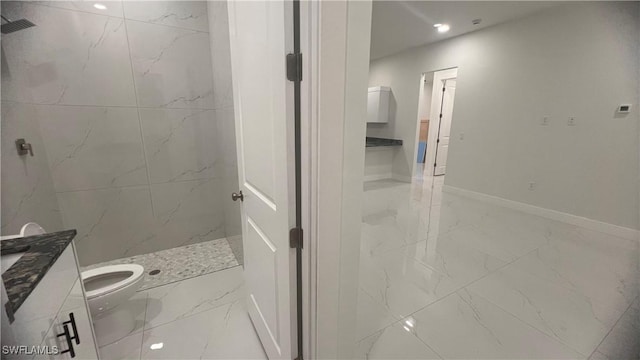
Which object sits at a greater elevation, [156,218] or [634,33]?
[634,33]

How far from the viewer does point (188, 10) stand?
2.28 m

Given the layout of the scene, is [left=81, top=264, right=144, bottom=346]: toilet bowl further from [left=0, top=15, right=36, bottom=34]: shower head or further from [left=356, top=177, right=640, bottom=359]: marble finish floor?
[left=0, top=15, right=36, bottom=34]: shower head

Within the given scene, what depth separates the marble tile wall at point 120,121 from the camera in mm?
1841

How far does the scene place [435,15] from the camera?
3438 mm

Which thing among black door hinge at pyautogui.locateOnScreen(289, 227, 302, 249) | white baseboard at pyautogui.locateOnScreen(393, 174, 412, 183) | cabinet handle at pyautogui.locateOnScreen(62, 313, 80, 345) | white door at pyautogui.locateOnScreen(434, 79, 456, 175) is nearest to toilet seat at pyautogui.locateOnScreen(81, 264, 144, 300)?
cabinet handle at pyautogui.locateOnScreen(62, 313, 80, 345)

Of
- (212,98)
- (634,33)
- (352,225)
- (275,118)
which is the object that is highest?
(634,33)

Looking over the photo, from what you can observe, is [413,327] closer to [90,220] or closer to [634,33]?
[90,220]

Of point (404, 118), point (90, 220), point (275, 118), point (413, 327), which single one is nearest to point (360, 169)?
point (275, 118)

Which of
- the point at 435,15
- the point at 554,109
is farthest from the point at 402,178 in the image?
the point at 435,15

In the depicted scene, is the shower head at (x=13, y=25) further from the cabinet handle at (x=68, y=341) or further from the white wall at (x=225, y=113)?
the cabinet handle at (x=68, y=341)

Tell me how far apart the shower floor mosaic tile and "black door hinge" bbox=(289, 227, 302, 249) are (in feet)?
5.35

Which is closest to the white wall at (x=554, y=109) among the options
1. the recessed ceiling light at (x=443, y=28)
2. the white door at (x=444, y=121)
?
the recessed ceiling light at (x=443, y=28)

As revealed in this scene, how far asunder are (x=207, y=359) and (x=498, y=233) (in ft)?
10.4

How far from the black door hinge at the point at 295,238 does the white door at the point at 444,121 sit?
207 inches
